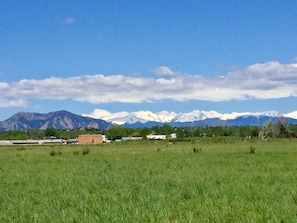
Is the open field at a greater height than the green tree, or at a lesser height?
lesser

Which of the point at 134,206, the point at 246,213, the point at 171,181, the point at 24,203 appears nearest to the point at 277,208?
the point at 246,213

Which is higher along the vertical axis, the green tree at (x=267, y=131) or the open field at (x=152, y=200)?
the green tree at (x=267, y=131)

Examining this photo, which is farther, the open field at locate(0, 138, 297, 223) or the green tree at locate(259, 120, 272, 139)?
the green tree at locate(259, 120, 272, 139)

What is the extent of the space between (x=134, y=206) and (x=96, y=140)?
165 metres

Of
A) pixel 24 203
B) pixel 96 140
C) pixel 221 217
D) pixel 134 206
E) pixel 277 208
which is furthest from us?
pixel 96 140

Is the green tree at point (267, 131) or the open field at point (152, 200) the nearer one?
the open field at point (152, 200)

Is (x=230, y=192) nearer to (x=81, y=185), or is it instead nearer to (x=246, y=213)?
(x=246, y=213)

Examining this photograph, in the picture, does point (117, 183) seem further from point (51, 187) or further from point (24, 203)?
point (24, 203)

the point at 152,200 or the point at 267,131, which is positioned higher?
the point at 267,131

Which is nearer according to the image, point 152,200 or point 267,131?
point 152,200

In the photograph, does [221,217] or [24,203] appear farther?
[24,203]

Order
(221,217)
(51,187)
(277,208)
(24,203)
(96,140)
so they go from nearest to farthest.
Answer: (221,217) → (277,208) → (24,203) → (51,187) → (96,140)

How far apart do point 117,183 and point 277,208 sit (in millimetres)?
8896

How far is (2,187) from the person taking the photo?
19.6 m
